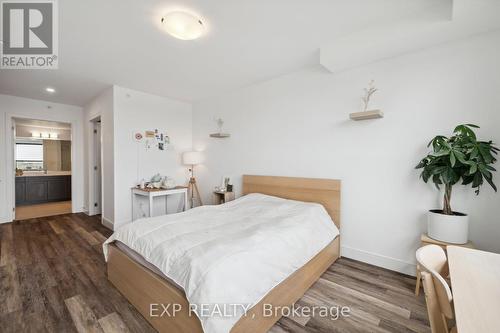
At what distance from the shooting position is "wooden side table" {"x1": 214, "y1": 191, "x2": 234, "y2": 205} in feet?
12.7

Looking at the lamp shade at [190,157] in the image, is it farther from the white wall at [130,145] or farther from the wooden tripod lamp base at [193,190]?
the wooden tripod lamp base at [193,190]

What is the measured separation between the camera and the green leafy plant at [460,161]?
5.93 ft

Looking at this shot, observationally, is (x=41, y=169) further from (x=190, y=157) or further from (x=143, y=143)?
(x=190, y=157)

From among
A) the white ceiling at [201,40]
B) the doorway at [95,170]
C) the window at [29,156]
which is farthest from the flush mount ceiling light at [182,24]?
the window at [29,156]

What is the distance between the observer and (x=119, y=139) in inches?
148

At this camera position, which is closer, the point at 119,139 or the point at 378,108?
the point at 378,108

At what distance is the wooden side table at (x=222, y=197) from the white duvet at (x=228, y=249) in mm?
1202

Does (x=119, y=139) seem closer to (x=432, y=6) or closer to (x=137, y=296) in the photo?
(x=137, y=296)

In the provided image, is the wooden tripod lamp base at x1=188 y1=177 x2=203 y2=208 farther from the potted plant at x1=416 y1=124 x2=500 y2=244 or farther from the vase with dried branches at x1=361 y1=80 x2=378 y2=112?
the potted plant at x1=416 y1=124 x2=500 y2=244

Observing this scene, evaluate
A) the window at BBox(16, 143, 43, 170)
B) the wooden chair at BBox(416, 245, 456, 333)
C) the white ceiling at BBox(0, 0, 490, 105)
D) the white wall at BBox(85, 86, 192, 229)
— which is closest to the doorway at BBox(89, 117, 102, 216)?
the white wall at BBox(85, 86, 192, 229)

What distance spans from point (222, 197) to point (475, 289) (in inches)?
137

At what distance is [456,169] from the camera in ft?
6.37

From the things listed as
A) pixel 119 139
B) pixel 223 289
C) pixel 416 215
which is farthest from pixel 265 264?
pixel 119 139

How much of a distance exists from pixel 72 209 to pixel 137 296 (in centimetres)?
470
